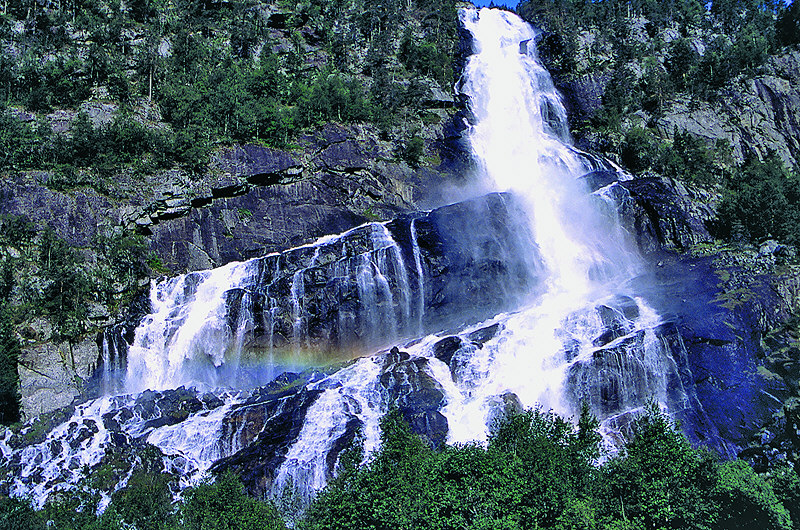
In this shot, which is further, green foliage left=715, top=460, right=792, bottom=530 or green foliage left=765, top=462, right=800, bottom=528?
green foliage left=765, top=462, right=800, bottom=528

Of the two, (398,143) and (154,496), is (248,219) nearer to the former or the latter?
(398,143)

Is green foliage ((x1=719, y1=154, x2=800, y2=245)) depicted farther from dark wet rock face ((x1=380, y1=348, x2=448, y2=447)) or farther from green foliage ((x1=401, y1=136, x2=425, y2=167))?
dark wet rock face ((x1=380, y1=348, x2=448, y2=447))

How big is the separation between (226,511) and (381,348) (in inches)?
898

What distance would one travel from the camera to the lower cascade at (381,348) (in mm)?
39094

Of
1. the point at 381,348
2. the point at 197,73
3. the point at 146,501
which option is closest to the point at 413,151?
the point at 381,348

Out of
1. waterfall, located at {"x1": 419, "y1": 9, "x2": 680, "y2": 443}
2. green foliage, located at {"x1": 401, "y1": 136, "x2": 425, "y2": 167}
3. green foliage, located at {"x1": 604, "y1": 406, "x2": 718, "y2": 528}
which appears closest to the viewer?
green foliage, located at {"x1": 604, "y1": 406, "x2": 718, "y2": 528}

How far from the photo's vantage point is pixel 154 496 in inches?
1324

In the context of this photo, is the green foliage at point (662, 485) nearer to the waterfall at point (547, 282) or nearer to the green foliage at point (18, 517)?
the waterfall at point (547, 282)

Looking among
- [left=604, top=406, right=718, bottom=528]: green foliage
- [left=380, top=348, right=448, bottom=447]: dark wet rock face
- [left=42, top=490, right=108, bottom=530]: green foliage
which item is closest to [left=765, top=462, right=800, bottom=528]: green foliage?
[left=604, top=406, right=718, bottom=528]: green foliage

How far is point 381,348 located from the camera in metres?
50.2

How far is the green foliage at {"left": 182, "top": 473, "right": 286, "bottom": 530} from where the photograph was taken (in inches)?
1085

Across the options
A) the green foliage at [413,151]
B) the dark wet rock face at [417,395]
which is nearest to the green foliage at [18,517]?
the dark wet rock face at [417,395]

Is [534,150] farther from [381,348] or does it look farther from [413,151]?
[381,348]

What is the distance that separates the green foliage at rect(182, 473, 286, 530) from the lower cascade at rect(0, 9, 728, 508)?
5944 mm
